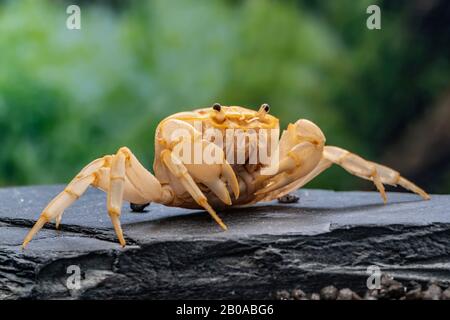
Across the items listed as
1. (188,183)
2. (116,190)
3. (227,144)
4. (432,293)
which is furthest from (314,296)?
(116,190)

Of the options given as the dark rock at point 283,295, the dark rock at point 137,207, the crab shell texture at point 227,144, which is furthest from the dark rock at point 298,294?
the dark rock at point 137,207

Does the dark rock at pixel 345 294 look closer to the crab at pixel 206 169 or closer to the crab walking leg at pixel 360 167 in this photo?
the crab at pixel 206 169

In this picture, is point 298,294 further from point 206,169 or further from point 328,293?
point 206,169

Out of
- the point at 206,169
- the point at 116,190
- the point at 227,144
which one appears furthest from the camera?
the point at 227,144


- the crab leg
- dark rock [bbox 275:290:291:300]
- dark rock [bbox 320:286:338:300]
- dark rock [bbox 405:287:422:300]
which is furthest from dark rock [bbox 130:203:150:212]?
dark rock [bbox 405:287:422:300]

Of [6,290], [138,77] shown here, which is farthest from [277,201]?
[138,77]

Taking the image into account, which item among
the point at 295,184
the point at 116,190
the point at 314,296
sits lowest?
the point at 314,296
